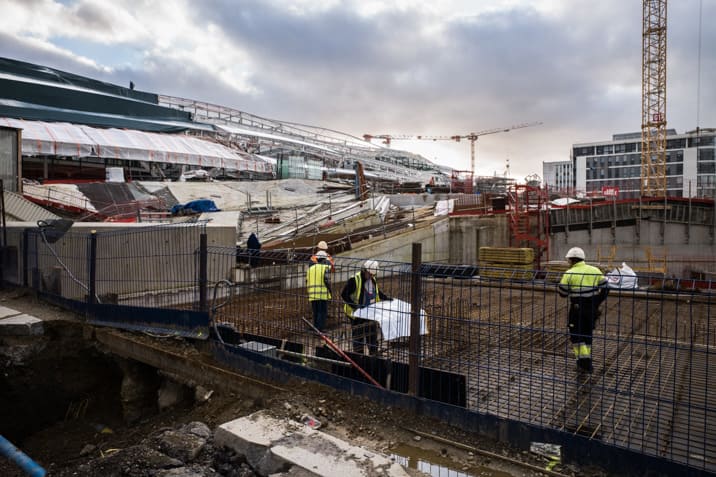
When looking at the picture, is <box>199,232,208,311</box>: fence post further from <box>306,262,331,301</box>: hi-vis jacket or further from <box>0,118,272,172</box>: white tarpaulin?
<box>0,118,272,172</box>: white tarpaulin

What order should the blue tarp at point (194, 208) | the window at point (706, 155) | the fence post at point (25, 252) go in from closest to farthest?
the fence post at point (25, 252) → the blue tarp at point (194, 208) → the window at point (706, 155)

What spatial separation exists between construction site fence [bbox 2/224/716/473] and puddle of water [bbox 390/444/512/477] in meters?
0.54

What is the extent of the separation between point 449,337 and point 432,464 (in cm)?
224

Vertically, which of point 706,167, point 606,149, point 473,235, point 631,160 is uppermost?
point 606,149

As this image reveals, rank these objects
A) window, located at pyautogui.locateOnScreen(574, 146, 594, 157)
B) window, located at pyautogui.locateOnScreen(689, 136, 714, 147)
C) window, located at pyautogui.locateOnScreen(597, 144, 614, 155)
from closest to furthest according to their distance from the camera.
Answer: window, located at pyautogui.locateOnScreen(689, 136, 714, 147), window, located at pyautogui.locateOnScreen(597, 144, 614, 155), window, located at pyautogui.locateOnScreen(574, 146, 594, 157)

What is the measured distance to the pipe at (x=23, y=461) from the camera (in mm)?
2333

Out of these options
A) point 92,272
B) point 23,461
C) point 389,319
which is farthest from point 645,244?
point 23,461

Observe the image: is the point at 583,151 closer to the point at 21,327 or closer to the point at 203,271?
the point at 203,271

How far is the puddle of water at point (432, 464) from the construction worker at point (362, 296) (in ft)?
5.98

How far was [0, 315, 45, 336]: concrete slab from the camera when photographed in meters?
8.30

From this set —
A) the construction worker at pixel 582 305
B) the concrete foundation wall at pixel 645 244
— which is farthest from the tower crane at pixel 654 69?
the construction worker at pixel 582 305

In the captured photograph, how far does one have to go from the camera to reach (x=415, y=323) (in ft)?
16.2

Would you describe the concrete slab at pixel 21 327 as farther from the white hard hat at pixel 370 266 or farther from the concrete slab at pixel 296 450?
the white hard hat at pixel 370 266

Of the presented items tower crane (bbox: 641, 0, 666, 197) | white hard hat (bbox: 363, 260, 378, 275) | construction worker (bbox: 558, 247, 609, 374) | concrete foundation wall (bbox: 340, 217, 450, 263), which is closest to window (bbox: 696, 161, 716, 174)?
tower crane (bbox: 641, 0, 666, 197)
